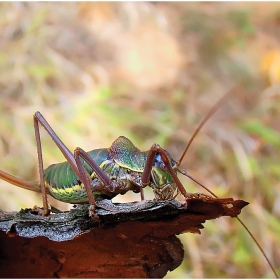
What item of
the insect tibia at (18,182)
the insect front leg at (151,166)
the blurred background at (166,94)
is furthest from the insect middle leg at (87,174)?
the blurred background at (166,94)

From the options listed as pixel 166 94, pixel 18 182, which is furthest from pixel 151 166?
pixel 166 94

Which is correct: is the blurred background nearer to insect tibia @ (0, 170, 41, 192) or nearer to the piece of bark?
insect tibia @ (0, 170, 41, 192)

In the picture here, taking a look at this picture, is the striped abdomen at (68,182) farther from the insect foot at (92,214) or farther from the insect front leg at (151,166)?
the insect foot at (92,214)

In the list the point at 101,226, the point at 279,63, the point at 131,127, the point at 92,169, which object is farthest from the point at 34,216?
the point at 279,63

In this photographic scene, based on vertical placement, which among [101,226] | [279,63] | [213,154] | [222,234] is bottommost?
[101,226]

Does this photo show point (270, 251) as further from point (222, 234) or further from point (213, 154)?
point (213, 154)

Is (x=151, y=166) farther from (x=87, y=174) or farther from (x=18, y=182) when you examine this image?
(x=18, y=182)

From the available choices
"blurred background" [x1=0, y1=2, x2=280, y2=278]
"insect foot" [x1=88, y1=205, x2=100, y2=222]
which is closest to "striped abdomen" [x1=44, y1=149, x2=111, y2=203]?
"insect foot" [x1=88, y1=205, x2=100, y2=222]
